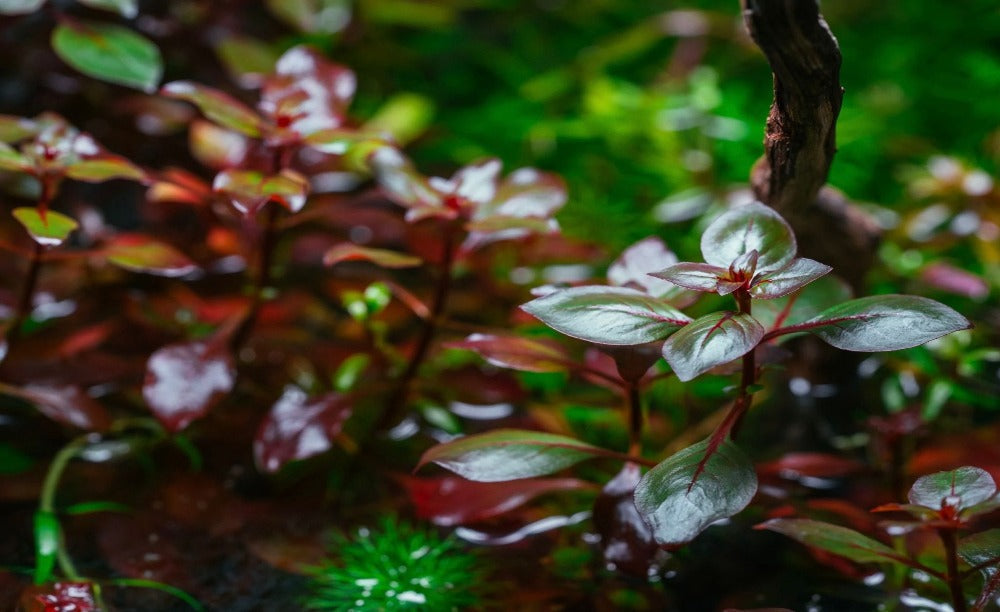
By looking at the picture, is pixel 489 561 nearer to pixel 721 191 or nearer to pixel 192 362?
pixel 192 362

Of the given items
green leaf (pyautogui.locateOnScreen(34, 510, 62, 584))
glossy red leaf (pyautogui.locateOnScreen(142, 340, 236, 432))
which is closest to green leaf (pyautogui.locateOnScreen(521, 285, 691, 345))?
glossy red leaf (pyautogui.locateOnScreen(142, 340, 236, 432))

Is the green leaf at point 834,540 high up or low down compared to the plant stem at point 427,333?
up

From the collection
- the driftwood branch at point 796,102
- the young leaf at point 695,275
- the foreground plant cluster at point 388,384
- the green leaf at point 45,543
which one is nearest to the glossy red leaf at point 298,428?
the foreground plant cluster at point 388,384

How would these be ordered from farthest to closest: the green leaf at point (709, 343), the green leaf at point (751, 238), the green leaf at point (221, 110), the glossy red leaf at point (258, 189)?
the green leaf at point (221, 110)
the glossy red leaf at point (258, 189)
the green leaf at point (751, 238)
the green leaf at point (709, 343)

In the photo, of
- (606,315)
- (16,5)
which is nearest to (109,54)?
(16,5)

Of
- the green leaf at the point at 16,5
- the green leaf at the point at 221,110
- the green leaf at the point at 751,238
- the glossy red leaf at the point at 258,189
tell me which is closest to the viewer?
the green leaf at the point at 751,238

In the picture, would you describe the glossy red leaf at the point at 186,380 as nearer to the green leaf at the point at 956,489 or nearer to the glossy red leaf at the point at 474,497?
the glossy red leaf at the point at 474,497

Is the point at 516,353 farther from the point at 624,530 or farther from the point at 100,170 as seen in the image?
the point at 100,170
